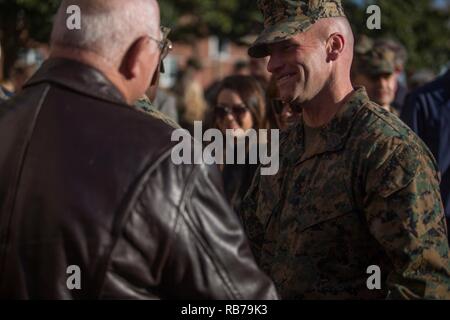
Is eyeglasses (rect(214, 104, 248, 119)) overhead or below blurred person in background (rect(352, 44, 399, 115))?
below

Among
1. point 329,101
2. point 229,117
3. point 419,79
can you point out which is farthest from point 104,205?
point 419,79

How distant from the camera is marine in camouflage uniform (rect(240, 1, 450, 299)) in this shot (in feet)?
9.68

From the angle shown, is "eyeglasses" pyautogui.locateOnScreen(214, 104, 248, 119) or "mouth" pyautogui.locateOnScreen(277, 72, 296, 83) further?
"eyeglasses" pyautogui.locateOnScreen(214, 104, 248, 119)

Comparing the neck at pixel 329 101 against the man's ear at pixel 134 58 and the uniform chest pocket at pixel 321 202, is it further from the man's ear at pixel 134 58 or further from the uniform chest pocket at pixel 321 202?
the man's ear at pixel 134 58

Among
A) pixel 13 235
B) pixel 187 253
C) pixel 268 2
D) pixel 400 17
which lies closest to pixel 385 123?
pixel 268 2

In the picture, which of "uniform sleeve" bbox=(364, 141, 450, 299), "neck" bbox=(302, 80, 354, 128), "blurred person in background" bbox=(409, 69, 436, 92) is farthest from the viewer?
"blurred person in background" bbox=(409, 69, 436, 92)

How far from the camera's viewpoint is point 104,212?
229 centimetres

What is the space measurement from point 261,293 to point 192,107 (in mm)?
8797

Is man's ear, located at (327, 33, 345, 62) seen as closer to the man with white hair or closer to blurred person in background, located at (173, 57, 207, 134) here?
the man with white hair

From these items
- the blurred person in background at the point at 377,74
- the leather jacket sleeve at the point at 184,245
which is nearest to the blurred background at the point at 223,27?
the blurred person in background at the point at 377,74

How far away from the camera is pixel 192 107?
11.2 metres

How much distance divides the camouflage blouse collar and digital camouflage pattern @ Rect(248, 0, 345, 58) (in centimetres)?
35

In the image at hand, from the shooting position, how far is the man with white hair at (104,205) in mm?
2293

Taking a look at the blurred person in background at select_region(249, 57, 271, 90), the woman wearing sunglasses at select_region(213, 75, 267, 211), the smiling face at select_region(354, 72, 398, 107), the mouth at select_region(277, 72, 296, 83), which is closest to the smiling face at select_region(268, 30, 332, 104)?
the mouth at select_region(277, 72, 296, 83)
